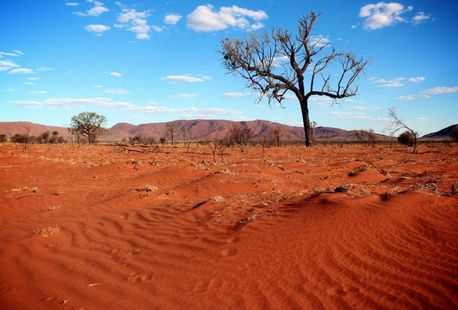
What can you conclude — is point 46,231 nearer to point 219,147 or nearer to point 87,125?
point 219,147

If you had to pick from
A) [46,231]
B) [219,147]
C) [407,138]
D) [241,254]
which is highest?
[407,138]

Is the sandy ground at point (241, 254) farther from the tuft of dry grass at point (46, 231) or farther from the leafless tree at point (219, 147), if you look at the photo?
the leafless tree at point (219, 147)

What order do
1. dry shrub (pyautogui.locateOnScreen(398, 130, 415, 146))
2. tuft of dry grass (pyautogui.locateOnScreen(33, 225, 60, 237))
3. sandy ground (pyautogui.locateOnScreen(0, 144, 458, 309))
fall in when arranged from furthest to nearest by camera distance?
1. dry shrub (pyautogui.locateOnScreen(398, 130, 415, 146))
2. tuft of dry grass (pyautogui.locateOnScreen(33, 225, 60, 237))
3. sandy ground (pyautogui.locateOnScreen(0, 144, 458, 309))

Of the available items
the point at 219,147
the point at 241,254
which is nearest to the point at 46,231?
the point at 241,254

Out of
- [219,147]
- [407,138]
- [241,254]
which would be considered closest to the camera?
[241,254]

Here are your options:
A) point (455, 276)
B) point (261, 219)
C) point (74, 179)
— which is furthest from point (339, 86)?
point (455, 276)

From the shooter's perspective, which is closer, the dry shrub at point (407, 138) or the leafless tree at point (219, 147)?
the leafless tree at point (219, 147)

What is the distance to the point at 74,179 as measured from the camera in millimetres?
13875

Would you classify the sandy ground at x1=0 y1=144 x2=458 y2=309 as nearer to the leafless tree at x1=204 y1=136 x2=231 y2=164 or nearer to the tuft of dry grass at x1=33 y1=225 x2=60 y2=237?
the tuft of dry grass at x1=33 y1=225 x2=60 y2=237

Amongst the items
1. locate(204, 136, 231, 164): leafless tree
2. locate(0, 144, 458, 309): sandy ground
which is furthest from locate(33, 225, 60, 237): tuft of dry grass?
locate(204, 136, 231, 164): leafless tree

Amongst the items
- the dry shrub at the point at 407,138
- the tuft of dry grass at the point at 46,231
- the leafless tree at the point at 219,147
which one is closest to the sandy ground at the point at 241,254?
the tuft of dry grass at the point at 46,231

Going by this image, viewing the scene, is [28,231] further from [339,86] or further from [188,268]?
[339,86]

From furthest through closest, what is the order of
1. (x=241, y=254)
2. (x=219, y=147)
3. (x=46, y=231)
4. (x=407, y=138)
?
(x=407, y=138), (x=219, y=147), (x=46, y=231), (x=241, y=254)

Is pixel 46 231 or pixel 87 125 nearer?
pixel 46 231
